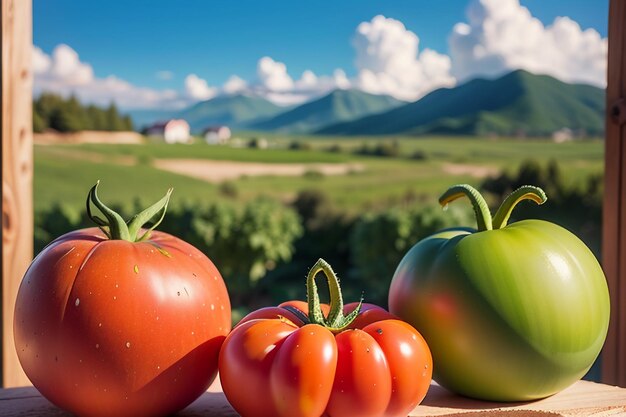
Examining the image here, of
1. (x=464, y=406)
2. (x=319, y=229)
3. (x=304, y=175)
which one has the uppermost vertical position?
(x=304, y=175)

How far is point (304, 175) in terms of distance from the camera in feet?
22.1

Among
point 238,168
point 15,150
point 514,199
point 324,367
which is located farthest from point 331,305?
point 238,168

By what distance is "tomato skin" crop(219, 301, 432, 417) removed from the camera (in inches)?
31.0

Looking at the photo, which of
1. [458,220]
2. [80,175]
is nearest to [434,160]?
[458,220]

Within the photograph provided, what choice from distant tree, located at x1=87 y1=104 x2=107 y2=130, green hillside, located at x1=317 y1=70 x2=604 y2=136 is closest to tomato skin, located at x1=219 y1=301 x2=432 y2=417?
green hillside, located at x1=317 y1=70 x2=604 y2=136

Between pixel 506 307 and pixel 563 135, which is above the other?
pixel 563 135

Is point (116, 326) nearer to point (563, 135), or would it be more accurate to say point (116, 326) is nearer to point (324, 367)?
point (324, 367)

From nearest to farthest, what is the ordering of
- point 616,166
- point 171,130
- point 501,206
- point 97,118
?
1. point 501,206
2. point 616,166
3. point 97,118
4. point 171,130

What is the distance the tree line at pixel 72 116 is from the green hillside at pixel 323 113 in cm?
130

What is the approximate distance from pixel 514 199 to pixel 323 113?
5.83m

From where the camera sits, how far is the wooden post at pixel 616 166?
4.76 feet

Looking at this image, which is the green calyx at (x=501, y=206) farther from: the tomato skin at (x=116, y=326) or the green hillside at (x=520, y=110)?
the green hillside at (x=520, y=110)

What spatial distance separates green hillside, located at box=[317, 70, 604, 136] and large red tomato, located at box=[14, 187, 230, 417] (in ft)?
17.5

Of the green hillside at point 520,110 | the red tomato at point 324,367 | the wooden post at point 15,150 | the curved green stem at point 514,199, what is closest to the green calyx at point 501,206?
the curved green stem at point 514,199
